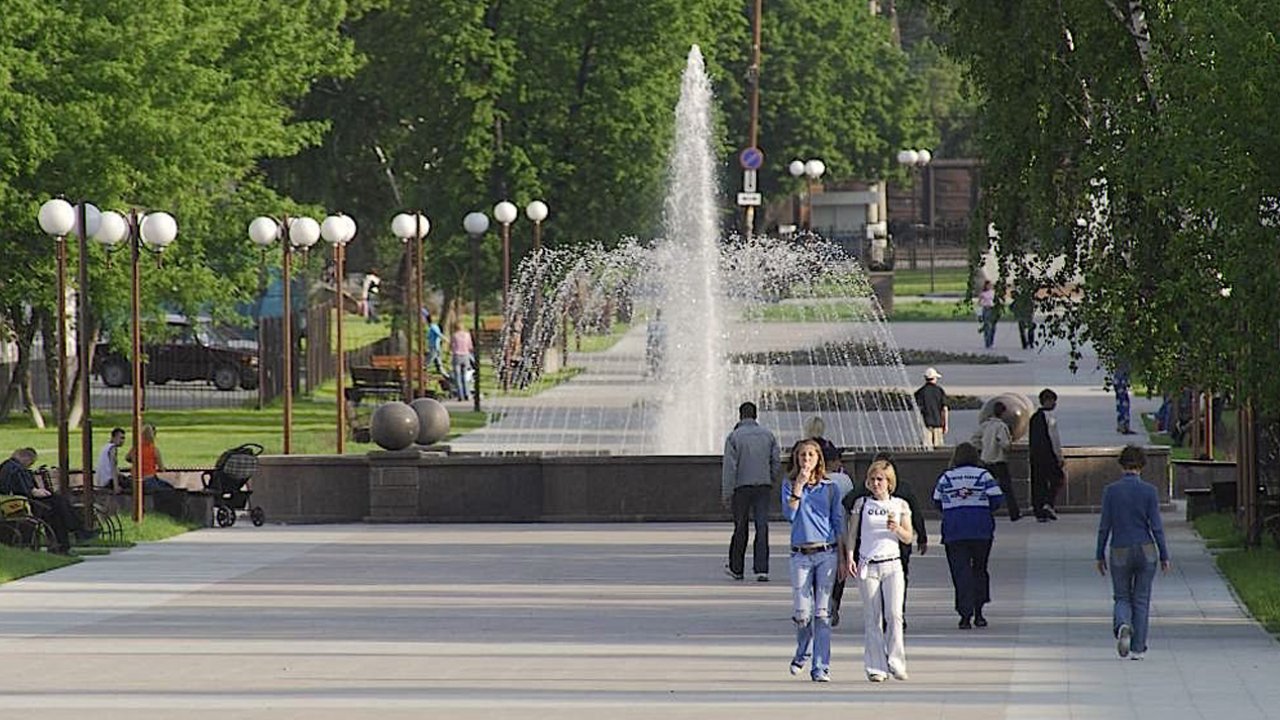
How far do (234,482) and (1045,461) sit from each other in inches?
334

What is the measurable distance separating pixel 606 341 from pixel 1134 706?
160 feet

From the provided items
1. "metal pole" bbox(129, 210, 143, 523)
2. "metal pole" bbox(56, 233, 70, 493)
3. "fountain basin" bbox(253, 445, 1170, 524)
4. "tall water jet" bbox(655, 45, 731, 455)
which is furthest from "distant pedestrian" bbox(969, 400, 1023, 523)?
"metal pole" bbox(56, 233, 70, 493)

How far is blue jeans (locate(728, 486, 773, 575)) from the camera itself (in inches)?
816

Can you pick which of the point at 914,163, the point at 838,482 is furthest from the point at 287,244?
the point at 914,163

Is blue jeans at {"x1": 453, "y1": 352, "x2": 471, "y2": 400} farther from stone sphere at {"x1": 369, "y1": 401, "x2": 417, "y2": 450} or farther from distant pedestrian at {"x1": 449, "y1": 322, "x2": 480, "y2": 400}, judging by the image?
stone sphere at {"x1": 369, "y1": 401, "x2": 417, "y2": 450}

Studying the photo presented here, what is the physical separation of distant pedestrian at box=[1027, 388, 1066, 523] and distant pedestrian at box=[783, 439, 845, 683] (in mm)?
11201

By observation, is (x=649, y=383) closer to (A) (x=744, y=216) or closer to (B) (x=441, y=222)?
(B) (x=441, y=222)

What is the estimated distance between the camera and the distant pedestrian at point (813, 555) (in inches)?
573

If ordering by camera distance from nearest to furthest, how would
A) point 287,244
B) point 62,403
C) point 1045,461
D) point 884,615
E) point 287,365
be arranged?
point 884,615, point 62,403, point 1045,461, point 287,365, point 287,244

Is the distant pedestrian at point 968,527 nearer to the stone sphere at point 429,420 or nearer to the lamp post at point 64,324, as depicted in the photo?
the lamp post at point 64,324

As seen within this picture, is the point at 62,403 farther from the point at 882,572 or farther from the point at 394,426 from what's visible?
the point at 882,572

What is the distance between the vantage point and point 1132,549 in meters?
15.7

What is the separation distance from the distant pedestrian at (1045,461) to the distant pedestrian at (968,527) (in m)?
8.17

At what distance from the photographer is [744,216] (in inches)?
2709
